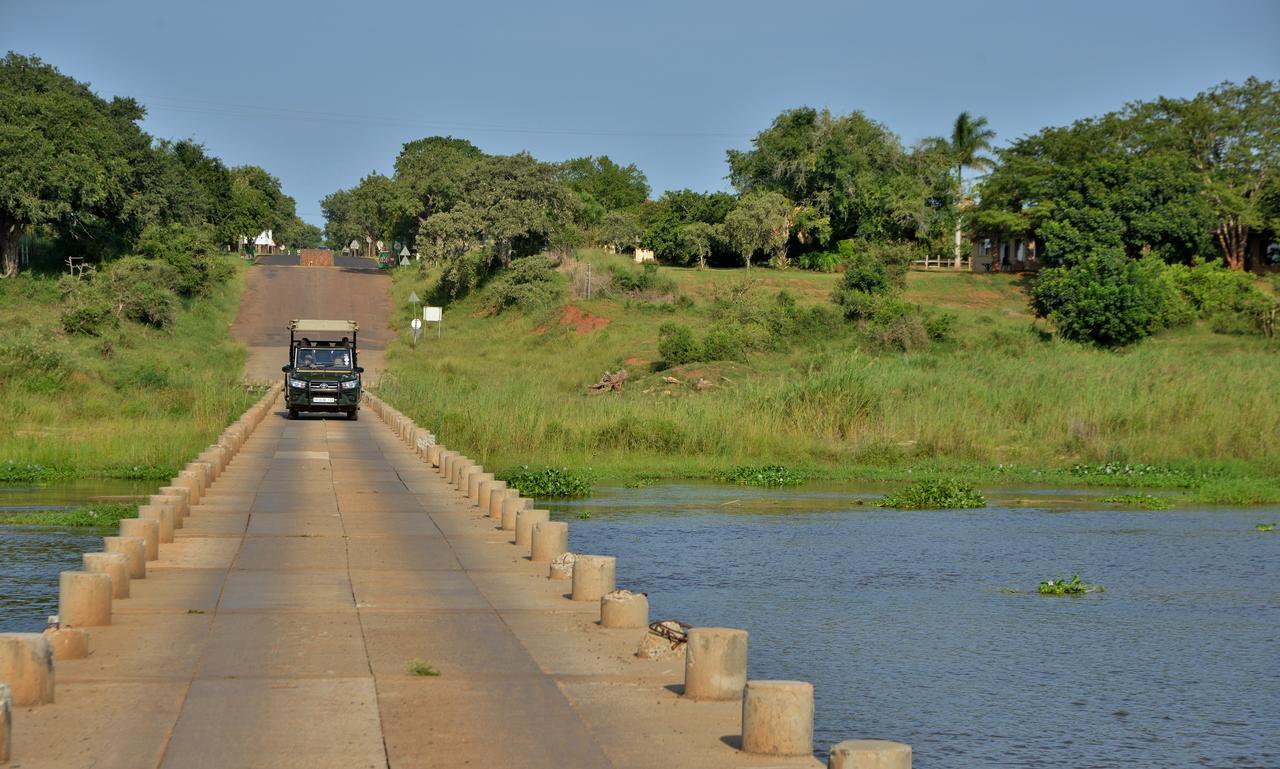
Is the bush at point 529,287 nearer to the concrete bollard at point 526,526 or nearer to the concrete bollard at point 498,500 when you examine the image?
the concrete bollard at point 498,500

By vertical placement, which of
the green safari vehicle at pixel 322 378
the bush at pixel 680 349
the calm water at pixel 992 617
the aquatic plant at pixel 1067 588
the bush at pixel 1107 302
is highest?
the bush at pixel 1107 302

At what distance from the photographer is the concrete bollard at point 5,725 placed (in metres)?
6.88

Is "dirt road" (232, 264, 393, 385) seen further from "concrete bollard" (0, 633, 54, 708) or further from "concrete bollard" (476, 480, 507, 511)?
"concrete bollard" (0, 633, 54, 708)

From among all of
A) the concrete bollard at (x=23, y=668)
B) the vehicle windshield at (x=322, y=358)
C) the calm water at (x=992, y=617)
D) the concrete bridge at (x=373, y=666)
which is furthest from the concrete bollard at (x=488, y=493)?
the vehicle windshield at (x=322, y=358)

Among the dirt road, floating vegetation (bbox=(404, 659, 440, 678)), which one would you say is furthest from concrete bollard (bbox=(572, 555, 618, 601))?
the dirt road

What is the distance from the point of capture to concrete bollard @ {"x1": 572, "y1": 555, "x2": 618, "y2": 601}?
11.9 metres

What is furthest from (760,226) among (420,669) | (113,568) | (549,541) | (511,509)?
(420,669)

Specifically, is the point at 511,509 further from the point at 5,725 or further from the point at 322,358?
the point at 322,358

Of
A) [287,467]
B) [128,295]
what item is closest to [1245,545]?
[287,467]

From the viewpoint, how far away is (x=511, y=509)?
1697 cm

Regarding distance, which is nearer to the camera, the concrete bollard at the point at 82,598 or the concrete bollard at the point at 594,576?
the concrete bollard at the point at 82,598

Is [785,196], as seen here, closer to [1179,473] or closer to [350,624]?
[1179,473]

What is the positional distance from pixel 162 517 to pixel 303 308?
59.6 meters

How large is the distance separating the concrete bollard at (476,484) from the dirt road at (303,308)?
32456 mm
